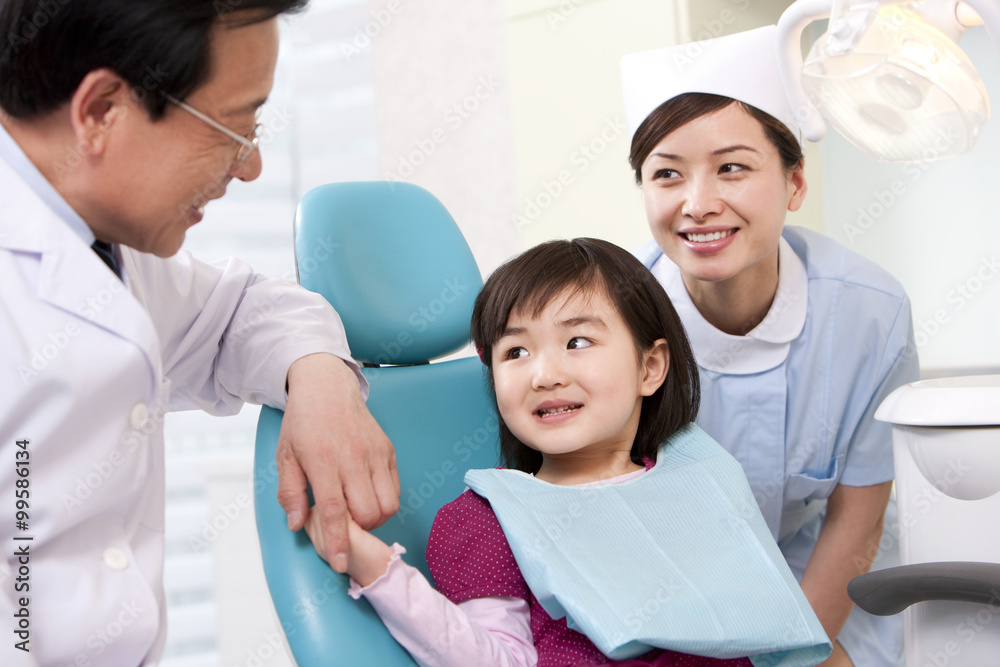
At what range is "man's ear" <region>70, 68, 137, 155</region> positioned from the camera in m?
0.80

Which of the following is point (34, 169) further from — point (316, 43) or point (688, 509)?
point (316, 43)

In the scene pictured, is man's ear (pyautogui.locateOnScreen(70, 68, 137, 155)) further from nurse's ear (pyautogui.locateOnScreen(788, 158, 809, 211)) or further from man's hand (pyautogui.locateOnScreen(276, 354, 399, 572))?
nurse's ear (pyautogui.locateOnScreen(788, 158, 809, 211))

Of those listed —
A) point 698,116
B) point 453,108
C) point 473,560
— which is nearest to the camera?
point 473,560

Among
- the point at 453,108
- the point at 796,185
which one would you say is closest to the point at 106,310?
the point at 796,185

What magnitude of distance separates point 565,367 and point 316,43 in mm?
1914

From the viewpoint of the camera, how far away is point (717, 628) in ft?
3.03

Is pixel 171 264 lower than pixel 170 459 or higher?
higher

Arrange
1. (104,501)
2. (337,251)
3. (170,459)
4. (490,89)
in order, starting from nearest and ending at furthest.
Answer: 1. (104,501)
2. (337,251)
3. (170,459)
4. (490,89)

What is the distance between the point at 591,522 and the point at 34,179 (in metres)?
0.72

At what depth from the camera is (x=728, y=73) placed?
1.38 m

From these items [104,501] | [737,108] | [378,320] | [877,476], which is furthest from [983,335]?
[104,501]

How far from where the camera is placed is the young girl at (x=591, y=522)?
0.92 meters

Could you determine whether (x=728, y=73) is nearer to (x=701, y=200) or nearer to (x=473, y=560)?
(x=701, y=200)

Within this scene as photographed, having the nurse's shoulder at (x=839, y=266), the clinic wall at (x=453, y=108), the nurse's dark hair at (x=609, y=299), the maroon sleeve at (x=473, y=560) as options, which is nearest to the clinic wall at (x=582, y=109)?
the clinic wall at (x=453, y=108)
